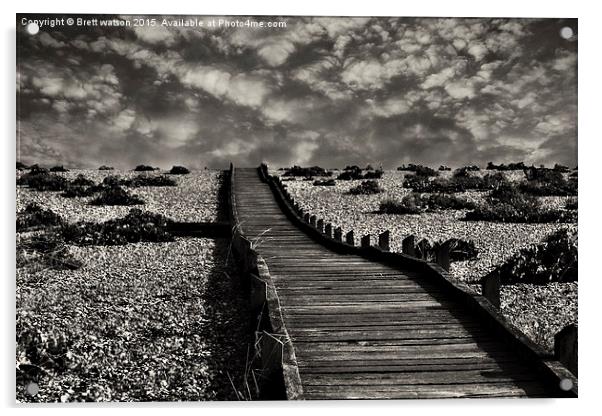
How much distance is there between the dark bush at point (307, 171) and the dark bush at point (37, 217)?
14.3 m

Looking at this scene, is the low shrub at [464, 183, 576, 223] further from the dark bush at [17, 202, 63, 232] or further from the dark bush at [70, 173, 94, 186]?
the dark bush at [70, 173, 94, 186]

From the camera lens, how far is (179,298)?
894 cm

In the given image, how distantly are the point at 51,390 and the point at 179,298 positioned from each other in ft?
9.09

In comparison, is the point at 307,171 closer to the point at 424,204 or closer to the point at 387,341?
the point at 424,204

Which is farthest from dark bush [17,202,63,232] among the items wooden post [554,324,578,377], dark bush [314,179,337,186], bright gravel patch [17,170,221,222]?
dark bush [314,179,337,186]

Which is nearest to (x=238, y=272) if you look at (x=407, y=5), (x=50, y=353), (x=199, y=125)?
(x=199, y=125)

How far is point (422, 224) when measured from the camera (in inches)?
599

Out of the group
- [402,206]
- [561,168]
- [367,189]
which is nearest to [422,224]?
[402,206]

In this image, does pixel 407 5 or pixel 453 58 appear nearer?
pixel 407 5

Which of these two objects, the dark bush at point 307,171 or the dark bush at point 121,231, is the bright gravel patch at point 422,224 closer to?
the dark bush at point 307,171

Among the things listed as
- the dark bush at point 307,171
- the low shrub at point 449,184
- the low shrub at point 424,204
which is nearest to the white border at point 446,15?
the low shrub at point 449,184

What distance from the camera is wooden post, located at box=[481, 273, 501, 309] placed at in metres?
6.44

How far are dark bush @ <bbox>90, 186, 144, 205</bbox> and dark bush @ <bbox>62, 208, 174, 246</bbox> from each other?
2389 mm
